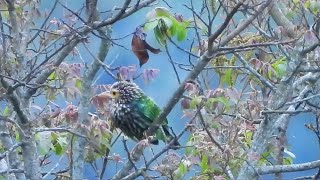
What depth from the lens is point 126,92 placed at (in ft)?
12.8

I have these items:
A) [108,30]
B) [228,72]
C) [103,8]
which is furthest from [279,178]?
[103,8]

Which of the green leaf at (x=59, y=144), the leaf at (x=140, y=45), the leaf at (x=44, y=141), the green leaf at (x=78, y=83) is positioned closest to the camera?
the leaf at (x=44, y=141)

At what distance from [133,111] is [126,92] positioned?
13 centimetres

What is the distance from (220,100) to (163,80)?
1.96 m

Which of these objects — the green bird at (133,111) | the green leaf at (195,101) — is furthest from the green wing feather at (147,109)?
the green leaf at (195,101)

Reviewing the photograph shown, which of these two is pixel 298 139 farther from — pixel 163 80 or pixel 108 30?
pixel 108 30

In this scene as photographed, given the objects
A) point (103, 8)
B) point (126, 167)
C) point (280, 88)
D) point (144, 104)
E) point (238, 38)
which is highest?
point (103, 8)

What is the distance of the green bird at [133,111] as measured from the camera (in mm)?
3910

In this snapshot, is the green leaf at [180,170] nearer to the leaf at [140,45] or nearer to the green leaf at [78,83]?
the leaf at [140,45]

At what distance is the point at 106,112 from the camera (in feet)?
12.3

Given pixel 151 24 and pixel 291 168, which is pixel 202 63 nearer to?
pixel 151 24

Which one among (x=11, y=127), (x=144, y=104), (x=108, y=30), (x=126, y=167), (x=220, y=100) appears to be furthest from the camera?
(x=144, y=104)

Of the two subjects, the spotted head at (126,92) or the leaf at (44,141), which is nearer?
the leaf at (44,141)

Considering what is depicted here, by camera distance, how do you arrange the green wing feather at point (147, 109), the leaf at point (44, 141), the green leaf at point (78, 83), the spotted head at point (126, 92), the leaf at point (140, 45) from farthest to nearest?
the green wing feather at point (147, 109) → the spotted head at point (126, 92) → the green leaf at point (78, 83) → the leaf at point (140, 45) → the leaf at point (44, 141)
